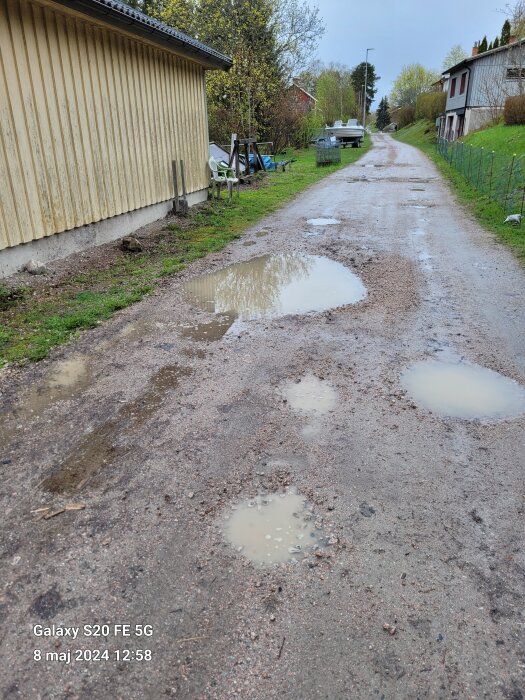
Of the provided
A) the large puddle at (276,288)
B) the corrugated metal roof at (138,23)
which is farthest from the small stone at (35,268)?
the corrugated metal roof at (138,23)

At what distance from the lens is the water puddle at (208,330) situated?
17.2 ft

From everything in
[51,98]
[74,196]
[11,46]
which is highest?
[11,46]

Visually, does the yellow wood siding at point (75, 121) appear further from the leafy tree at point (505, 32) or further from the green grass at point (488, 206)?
the leafy tree at point (505, 32)

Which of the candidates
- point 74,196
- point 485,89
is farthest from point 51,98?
point 485,89

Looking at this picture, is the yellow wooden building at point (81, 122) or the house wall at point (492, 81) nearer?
the yellow wooden building at point (81, 122)

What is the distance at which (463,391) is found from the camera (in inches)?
160

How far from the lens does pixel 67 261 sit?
748 centimetres

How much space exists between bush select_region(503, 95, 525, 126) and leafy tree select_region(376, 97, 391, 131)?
7318 cm

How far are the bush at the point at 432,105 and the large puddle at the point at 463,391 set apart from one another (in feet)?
162

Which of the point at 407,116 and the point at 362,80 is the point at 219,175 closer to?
the point at 407,116

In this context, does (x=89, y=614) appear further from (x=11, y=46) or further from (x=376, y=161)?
(x=376, y=161)

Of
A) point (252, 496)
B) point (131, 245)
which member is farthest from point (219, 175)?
point (252, 496)

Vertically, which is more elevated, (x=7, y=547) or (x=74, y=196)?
(x=74, y=196)

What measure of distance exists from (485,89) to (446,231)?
28.7 meters
